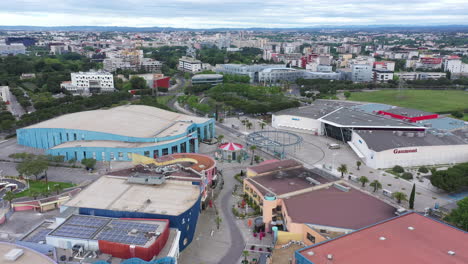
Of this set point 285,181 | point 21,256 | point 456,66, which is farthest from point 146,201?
point 456,66

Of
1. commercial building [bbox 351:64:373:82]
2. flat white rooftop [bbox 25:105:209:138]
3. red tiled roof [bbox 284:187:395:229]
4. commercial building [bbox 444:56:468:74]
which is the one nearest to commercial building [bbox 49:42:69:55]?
flat white rooftop [bbox 25:105:209:138]

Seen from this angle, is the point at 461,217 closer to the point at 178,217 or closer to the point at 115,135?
the point at 178,217

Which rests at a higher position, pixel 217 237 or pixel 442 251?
pixel 442 251

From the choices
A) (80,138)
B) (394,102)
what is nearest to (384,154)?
(80,138)

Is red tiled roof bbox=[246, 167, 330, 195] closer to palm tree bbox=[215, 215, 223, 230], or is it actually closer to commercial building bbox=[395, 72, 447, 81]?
palm tree bbox=[215, 215, 223, 230]

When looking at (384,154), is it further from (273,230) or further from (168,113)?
(168,113)

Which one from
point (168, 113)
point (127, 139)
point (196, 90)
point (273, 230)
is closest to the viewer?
point (273, 230)

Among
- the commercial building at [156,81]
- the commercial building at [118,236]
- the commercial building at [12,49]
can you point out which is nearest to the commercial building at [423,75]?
the commercial building at [156,81]

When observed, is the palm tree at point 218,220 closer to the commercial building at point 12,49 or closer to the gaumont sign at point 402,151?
the gaumont sign at point 402,151
